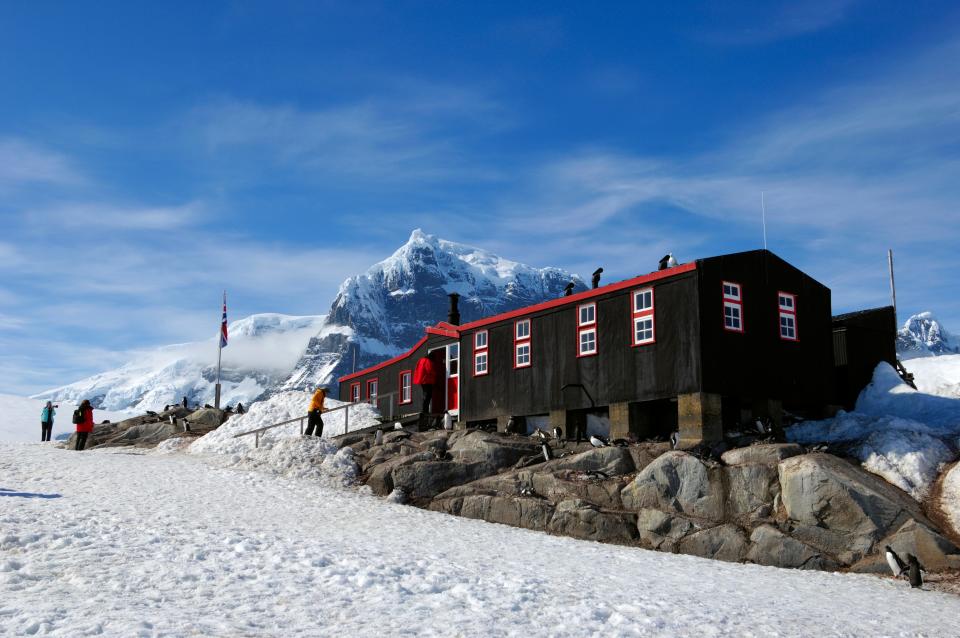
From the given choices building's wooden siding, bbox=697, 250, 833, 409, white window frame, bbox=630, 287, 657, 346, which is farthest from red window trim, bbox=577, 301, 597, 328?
building's wooden siding, bbox=697, 250, 833, 409

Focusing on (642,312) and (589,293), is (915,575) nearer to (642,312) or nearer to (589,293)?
(642,312)

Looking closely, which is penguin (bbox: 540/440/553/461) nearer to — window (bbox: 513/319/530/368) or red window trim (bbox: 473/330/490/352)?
window (bbox: 513/319/530/368)

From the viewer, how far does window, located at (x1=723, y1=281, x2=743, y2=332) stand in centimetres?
2375

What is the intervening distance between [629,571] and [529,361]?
14.4 metres

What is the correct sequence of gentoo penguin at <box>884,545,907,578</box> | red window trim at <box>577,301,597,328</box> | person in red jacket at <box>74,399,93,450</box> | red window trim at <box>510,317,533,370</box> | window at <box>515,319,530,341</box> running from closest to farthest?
1. gentoo penguin at <box>884,545,907,578</box>
2. red window trim at <box>577,301,597,328</box>
3. red window trim at <box>510,317,533,370</box>
4. window at <box>515,319,530,341</box>
5. person in red jacket at <box>74,399,93,450</box>

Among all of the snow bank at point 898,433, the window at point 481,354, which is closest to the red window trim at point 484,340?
the window at point 481,354

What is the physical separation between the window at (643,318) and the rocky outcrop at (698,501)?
3.41 metres

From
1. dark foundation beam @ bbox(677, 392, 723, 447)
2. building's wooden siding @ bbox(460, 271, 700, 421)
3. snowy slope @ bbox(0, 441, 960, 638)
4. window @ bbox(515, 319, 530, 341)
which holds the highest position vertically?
window @ bbox(515, 319, 530, 341)

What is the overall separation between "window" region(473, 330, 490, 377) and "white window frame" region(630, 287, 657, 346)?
309 inches

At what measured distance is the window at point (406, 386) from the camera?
39.7 m

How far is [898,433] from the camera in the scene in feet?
70.9

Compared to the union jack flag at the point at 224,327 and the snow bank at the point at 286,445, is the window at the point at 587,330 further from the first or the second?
the union jack flag at the point at 224,327

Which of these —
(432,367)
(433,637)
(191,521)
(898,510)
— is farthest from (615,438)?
(433,637)

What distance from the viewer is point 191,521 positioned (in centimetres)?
1645
